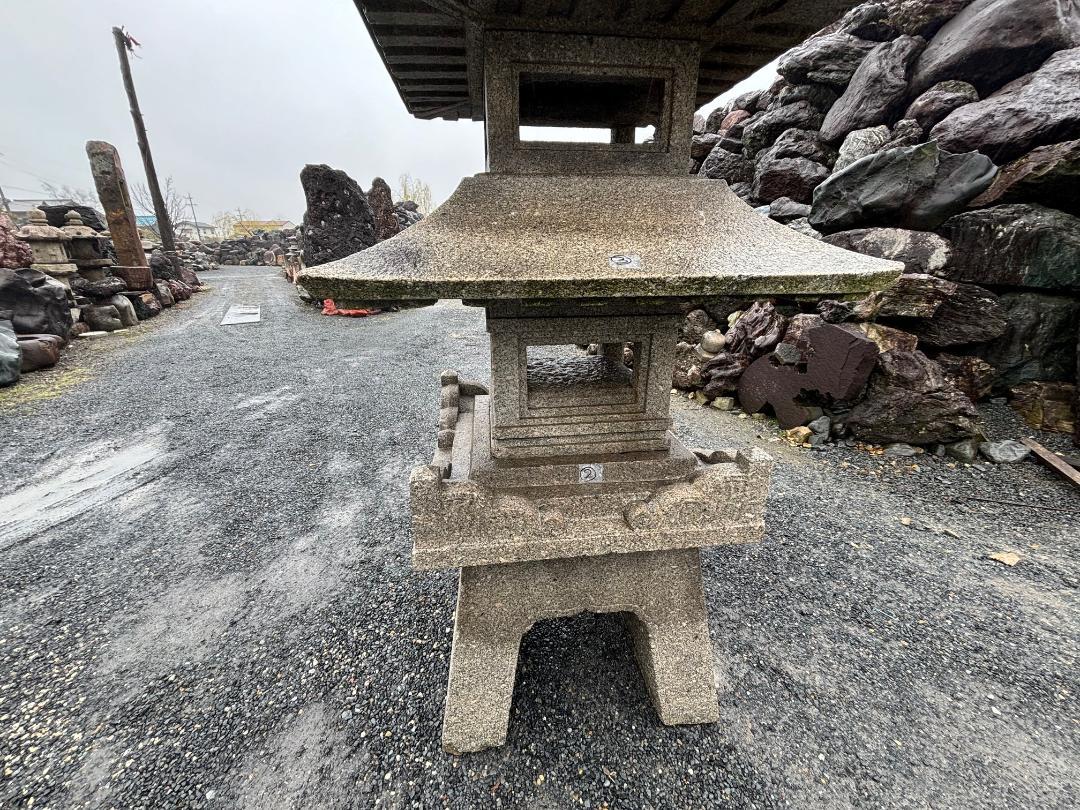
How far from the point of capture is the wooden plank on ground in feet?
15.9

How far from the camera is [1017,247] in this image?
18.5 ft

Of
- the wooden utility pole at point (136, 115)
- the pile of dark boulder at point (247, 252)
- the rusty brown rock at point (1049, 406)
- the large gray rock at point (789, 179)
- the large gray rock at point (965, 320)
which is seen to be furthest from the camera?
the pile of dark boulder at point (247, 252)

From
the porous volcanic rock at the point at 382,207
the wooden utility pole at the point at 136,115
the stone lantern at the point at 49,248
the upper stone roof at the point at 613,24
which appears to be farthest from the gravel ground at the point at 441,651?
the wooden utility pole at the point at 136,115

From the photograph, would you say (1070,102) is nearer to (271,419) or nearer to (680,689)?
(680,689)

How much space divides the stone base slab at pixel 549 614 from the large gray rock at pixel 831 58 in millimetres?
10655

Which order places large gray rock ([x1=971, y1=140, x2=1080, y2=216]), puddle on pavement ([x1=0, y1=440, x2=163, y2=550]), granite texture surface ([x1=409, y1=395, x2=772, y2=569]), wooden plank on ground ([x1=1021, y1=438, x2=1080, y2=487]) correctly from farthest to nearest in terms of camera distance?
large gray rock ([x1=971, y1=140, x2=1080, y2=216]) → wooden plank on ground ([x1=1021, y1=438, x2=1080, y2=487]) → puddle on pavement ([x1=0, y1=440, x2=163, y2=550]) → granite texture surface ([x1=409, y1=395, x2=772, y2=569])

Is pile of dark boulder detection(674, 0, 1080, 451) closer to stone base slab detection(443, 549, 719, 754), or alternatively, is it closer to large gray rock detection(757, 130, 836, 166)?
large gray rock detection(757, 130, 836, 166)

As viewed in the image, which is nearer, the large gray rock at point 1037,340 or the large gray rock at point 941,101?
the large gray rock at point 1037,340

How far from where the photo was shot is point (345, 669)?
3.10 metres

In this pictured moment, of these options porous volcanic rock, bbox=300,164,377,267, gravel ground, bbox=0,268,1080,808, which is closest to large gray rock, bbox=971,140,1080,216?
gravel ground, bbox=0,268,1080,808

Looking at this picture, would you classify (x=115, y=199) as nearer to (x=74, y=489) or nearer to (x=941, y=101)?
(x=74, y=489)

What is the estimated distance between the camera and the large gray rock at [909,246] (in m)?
6.00

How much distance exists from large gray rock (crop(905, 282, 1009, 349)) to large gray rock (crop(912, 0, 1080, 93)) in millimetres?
3711

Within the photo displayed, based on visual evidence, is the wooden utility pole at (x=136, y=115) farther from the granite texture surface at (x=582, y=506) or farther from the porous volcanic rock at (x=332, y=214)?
the granite texture surface at (x=582, y=506)
